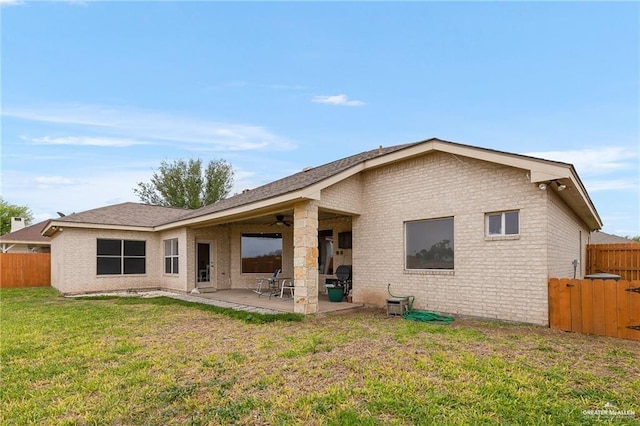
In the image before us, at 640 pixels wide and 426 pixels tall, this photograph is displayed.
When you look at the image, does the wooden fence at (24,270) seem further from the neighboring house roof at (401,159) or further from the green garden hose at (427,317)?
the green garden hose at (427,317)

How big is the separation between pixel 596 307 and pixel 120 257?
16304mm

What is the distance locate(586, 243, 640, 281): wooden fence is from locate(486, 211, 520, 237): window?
6.84 metres

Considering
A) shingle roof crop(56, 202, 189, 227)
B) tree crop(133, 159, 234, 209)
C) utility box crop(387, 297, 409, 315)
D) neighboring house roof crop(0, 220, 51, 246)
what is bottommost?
utility box crop(387, 297, 409, 315)

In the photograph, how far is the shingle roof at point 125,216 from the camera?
14867mm

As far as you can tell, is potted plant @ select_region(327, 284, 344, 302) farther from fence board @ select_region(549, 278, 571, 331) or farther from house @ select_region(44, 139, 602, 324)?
fence board @ select_region(549, 278, 571, 331)

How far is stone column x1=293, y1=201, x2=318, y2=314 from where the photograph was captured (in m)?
8.56

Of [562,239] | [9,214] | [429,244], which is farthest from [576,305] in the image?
[9,214]

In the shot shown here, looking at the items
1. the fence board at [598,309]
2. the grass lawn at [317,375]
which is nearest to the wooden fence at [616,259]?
the fence board at [598,309]

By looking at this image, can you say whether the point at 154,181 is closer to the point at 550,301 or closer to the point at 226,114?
the point at 226,114

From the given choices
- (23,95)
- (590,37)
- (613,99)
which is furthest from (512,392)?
(23,95)

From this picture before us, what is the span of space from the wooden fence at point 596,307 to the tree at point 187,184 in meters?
37.6

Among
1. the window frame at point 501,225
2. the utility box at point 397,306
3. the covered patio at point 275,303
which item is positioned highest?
the window frame at point 501,225

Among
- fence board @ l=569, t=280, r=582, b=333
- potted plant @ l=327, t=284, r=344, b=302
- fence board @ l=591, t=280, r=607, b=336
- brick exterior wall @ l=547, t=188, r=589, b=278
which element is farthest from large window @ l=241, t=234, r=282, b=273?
fence board @ l=591, t=280, r=607, b=336

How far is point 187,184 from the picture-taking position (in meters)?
40.8
